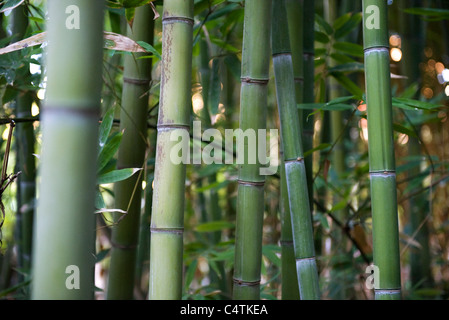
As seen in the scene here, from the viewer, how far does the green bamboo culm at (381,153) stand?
2.31ft

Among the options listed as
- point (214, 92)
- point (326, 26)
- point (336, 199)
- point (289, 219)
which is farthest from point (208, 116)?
point (336, 199)

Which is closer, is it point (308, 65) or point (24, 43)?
point (24, 43)

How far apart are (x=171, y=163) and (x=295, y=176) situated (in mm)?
217

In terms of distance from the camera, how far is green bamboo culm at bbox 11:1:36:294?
1093mm

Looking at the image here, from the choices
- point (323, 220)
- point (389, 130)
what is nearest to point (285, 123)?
point (389, 130)

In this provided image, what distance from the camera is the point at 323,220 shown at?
1.38 m

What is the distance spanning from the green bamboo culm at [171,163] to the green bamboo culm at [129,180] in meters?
0.32

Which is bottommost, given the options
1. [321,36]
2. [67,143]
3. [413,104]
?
[67,143]

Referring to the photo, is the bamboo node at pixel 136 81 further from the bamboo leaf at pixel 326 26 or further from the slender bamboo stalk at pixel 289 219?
the bamboo leaf at pixel 326 26

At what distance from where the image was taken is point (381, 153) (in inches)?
→ 28.3

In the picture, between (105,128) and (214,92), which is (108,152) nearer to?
(105,128)

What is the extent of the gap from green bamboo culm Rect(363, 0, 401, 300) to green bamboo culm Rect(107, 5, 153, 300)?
448 millimetres

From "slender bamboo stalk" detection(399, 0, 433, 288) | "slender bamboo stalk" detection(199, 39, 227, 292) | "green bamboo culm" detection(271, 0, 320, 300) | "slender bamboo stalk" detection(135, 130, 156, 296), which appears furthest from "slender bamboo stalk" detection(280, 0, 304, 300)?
"slender bamboo stalk" detection(399, 0, 433, 288)

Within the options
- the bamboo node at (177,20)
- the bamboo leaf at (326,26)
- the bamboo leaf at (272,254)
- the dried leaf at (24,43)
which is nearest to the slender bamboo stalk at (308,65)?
the bamboo leaf at (326,26)
